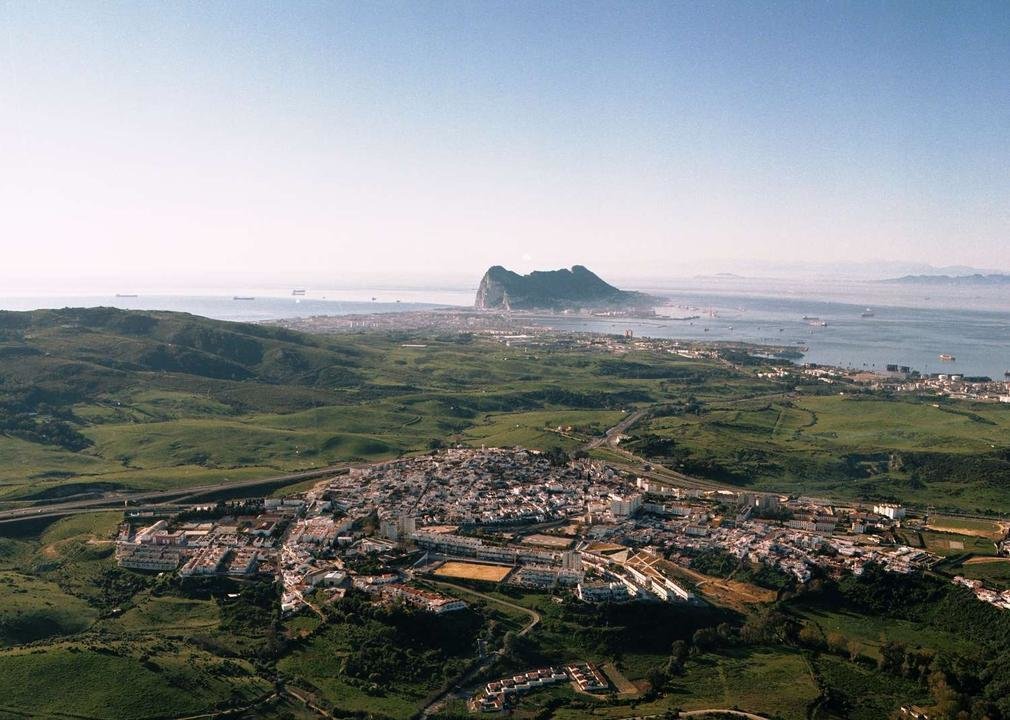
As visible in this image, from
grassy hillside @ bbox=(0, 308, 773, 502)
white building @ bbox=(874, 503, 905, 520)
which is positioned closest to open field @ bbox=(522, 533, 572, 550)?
white building @ bbox=(874, 503, 905, 520)

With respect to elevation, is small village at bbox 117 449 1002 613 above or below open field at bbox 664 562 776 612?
above

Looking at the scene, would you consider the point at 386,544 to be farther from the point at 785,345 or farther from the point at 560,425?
the point at 785,345

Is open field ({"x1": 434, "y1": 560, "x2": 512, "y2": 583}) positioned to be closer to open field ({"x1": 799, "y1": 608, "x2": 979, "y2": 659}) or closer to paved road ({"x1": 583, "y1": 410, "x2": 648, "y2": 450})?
open field ({"x1": 799, "y1": 608, "x2": 979, "y2": 659})

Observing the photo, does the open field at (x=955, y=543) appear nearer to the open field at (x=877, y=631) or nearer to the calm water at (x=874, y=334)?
the open field at (x=877, y=631)

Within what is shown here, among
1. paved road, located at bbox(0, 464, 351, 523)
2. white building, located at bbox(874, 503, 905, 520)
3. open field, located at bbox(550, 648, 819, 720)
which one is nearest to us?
open field, located at bbox(550, 648, 819, 720)

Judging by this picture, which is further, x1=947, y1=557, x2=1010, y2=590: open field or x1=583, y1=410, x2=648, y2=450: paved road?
x1=583, y1=410, x2=648, y2=450: paved road
